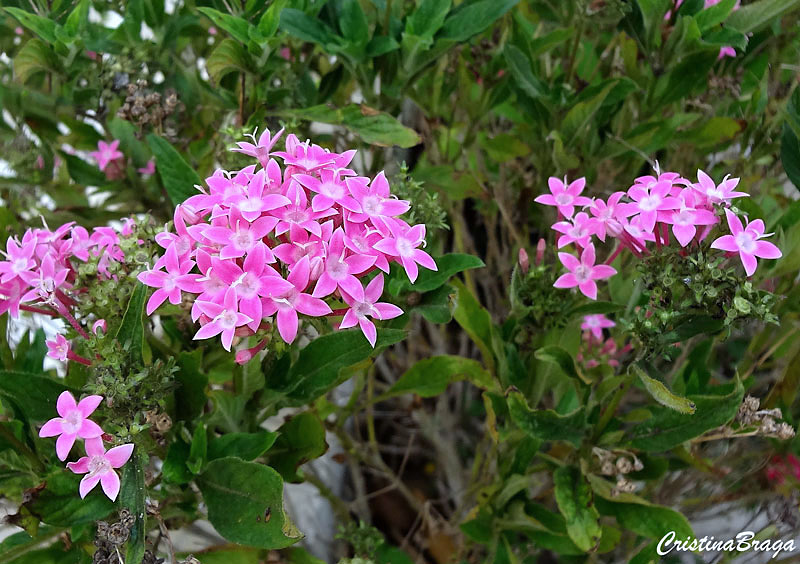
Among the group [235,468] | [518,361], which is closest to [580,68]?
[518,361]

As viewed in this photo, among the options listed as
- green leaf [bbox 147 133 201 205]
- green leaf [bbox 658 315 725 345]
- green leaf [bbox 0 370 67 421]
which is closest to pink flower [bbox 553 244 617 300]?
green leaf [bbox 658 315 725 345]

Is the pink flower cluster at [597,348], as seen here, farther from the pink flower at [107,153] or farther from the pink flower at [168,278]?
the pink flower at [107,153]

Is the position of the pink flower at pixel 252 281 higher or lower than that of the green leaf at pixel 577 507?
higher

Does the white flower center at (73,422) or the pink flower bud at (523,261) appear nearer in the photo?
the white flower center at (73,422)

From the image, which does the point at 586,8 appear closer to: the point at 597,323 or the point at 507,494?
the point at 597,323

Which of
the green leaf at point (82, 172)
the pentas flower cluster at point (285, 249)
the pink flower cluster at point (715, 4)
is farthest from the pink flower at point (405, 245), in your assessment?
the green leaf at point (82, 172)

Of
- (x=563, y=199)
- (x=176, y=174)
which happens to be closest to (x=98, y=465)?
(x=176, y=174)

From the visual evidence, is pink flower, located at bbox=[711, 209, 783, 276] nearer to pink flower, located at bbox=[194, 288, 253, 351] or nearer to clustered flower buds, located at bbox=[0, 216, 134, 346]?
pink flower, located at bbox=[194, 288, 253, 351]
